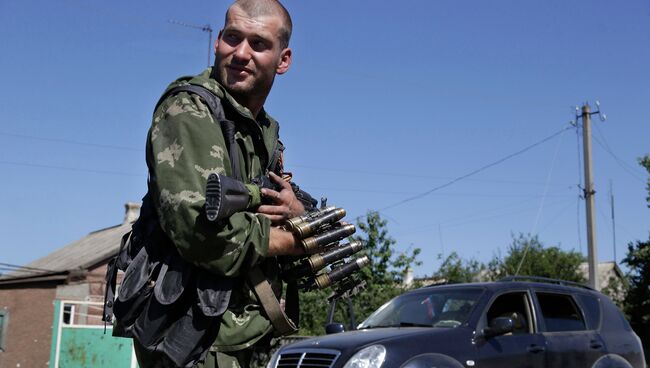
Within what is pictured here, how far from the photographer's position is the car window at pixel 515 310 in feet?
27.6

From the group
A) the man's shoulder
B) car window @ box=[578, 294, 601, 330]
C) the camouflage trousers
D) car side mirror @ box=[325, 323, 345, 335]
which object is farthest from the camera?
car window @ box=[578, 294, 601, 330]

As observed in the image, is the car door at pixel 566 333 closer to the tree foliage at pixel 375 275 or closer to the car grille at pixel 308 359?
the car grille at pixel 308 359

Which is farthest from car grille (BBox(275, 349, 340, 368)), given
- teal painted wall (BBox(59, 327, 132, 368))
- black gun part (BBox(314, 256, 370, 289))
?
teal painted wall (BBox(59, 327, 132, 368))

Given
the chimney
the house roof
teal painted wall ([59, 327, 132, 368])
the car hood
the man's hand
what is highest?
the chimney

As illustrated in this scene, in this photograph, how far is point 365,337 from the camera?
7.38 metres

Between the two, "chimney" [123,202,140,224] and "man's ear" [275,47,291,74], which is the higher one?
"chimney" [123,202,140,224]

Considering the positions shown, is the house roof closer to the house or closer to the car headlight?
the house

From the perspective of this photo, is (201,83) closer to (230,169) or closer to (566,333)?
(230,169)

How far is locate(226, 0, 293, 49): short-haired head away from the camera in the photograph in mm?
2293

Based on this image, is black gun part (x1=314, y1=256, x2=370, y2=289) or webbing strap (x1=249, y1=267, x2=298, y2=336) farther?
black gun part (x1=314, y1=256, x2=370, y2=289)

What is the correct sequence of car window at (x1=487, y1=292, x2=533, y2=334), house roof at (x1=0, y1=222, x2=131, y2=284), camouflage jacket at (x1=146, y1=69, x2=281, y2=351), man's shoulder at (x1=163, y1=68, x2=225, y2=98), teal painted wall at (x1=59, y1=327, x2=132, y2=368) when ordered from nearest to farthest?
camouflage jacket at (x1=146, y1=69, x2=281, y2=351)
man's shoulder at (x1=163, y1=68, x2=225, y2=98)
car window at (x1=487, y1=292, x2=533, y2=334)
teal painted wall at (x1=59, y1=327, x2=132, y2=368)
house roof at (x1=0, y1=222, x2=131, y2=284)

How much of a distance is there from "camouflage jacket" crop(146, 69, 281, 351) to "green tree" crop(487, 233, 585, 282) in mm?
34545

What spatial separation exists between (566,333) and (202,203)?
763 centimetres

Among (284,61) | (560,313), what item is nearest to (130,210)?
(560,313)
